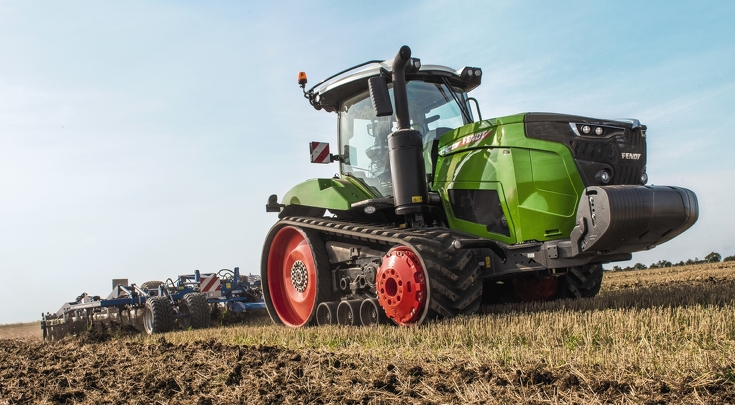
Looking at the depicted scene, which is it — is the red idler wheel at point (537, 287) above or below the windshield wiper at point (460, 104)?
below

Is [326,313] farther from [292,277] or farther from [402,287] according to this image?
[402,287]

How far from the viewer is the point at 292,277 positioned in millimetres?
8516

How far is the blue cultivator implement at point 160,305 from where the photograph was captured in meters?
10.9

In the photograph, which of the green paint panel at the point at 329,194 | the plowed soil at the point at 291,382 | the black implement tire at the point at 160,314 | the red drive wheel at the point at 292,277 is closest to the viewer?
the plowed soil at the point at 291,382

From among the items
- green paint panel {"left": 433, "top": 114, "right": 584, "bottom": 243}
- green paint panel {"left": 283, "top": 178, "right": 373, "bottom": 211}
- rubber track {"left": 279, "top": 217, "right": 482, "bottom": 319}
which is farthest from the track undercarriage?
green paint panel {"left": 433, "top": 114, "right": 584, "bottom": 243}

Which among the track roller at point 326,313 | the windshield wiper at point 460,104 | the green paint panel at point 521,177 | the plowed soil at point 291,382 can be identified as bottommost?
the plowed soil at point 291,382

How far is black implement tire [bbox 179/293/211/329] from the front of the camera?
10.9 metres

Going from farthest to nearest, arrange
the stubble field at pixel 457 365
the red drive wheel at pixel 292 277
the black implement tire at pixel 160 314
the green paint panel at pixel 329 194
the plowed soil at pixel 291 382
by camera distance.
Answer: the black implement tire at pixel 160 314
the red drive wheel at pixel 292 277
the green paint panel at pixel 329 194
the stubble field at pixel 457 365
the plowed soil at pixel 291 382

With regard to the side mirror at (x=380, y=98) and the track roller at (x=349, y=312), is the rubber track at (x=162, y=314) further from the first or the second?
the side mirror at (x=380, y=98)

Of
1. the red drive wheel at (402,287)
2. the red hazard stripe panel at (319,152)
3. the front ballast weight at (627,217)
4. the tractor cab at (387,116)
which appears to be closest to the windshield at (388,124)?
the tractor cab at (387,116)

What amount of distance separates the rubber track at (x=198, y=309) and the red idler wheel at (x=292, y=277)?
2496 millimetres

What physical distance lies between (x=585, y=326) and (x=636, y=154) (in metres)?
2.13

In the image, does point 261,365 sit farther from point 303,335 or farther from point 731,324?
point 731,324

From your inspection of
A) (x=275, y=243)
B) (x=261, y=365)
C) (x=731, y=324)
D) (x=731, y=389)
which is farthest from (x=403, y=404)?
(x=275, y=243)
